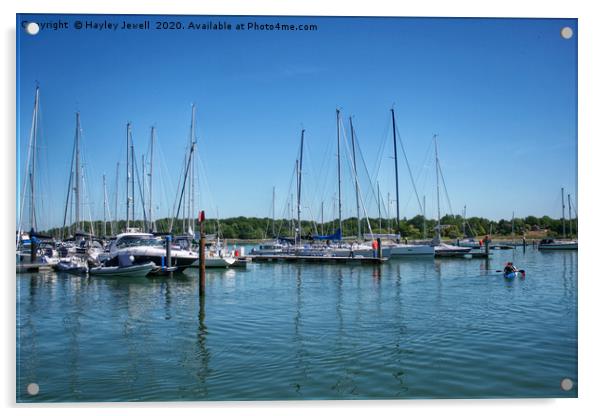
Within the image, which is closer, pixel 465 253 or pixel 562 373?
pixel 562 373

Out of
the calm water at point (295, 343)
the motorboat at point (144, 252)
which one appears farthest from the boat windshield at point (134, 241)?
the calm water at point (295, 343)

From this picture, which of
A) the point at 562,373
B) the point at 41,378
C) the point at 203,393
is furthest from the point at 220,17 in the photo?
the point at 562,373

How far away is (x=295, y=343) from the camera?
10.0 metres

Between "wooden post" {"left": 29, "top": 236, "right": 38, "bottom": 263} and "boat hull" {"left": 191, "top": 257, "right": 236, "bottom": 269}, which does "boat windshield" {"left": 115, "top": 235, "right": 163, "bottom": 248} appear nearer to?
"boat hull" {"left": 191, "top": 257, "right": 236, "bottom": 269}

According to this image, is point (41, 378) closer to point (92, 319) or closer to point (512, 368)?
point (92, 319)

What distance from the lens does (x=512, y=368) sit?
8.39 metres

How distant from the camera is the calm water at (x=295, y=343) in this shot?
7617 mm

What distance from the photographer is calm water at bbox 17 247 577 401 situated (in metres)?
7.62

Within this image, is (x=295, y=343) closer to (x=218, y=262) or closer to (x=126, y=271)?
(x=126, y=271)

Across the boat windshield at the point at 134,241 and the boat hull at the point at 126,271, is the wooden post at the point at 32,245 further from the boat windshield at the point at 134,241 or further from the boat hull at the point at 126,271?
the boat windshield at the point at 134,241

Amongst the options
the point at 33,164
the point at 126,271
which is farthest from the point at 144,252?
the point at 33,164

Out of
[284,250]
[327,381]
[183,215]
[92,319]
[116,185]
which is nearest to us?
[327,381]

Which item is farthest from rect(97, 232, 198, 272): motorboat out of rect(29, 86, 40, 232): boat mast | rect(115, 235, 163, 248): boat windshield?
rect(29, 86, 40, 232): boat mast
